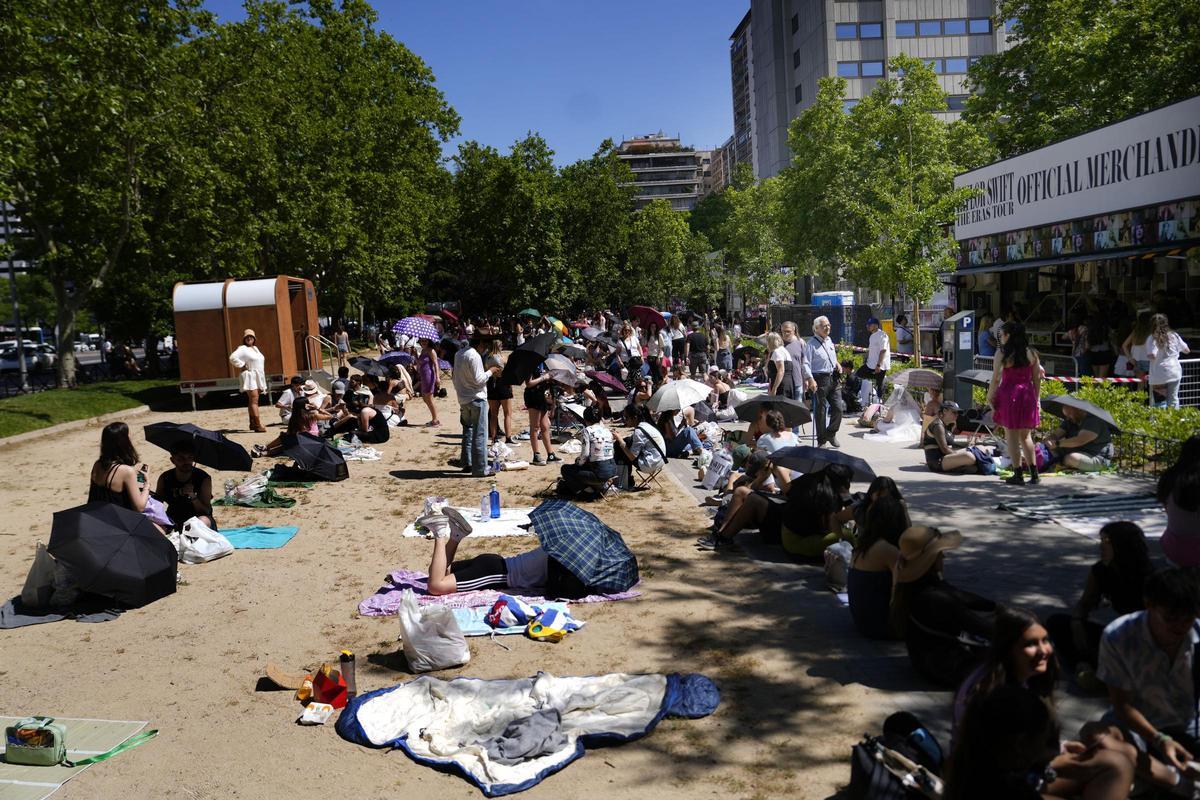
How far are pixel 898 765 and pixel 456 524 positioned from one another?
4.26 m

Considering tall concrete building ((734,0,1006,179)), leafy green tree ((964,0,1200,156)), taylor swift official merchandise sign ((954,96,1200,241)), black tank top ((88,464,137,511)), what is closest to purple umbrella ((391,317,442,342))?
taylor swift official merchandise sign ((954,96,1200,241))

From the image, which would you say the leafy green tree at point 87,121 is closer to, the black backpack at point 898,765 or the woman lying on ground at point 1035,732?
the black backpack at point 898,765

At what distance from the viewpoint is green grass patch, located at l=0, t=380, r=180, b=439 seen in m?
19.3

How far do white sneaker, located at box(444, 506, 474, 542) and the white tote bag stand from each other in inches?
118

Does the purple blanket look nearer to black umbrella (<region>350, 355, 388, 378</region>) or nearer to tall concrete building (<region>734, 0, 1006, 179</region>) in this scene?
black umbrella (<region>350, 355, 388, 378</region>)

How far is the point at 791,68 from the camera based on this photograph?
82.6 m

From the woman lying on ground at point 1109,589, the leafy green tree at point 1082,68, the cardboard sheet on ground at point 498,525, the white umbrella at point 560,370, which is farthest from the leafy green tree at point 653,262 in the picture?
the woman lying on ground at point 1109,589

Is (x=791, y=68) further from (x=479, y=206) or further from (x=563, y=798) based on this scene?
(x=563, y=798)

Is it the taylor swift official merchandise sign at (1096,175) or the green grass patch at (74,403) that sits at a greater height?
the taylor swift official merchandise sign at (1096,175)

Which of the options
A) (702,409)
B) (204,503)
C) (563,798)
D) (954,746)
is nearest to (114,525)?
(204,503)

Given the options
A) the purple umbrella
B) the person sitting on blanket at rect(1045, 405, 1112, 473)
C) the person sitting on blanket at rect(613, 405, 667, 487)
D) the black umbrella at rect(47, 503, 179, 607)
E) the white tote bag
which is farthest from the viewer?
the purple umbrella

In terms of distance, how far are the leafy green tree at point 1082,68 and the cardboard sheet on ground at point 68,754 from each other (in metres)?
24.7

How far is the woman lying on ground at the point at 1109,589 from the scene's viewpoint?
536 cm

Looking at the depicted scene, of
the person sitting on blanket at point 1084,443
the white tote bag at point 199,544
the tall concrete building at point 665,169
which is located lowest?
the white tote bag at point 199,544
